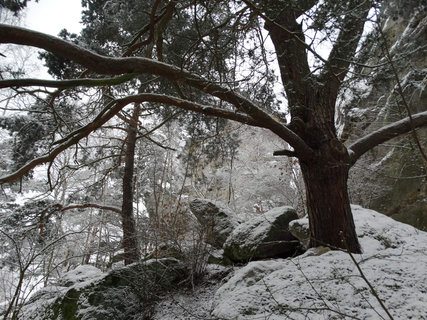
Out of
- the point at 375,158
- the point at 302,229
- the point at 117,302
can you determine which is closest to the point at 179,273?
the point at 117,302

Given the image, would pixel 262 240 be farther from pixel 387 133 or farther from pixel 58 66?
pixel 58 66

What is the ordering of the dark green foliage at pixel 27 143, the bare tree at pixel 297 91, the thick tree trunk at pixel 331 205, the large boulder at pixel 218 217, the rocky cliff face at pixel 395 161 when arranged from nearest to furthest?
the bare tree at pixel 297 91, the thick tree trunk at pixel 331 205, the dark green foliage at pixel 27 143, the large boulder at pixel 218 217, the rocky cliff face at pixel 395 161

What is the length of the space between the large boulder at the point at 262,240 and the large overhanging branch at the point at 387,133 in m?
1.57

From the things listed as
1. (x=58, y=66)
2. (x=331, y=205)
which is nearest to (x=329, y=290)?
(x=331, y=205)

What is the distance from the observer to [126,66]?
7.11ft

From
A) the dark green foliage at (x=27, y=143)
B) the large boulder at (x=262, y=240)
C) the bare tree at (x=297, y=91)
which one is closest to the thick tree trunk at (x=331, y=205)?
the bare tree at (x=297, y=91)

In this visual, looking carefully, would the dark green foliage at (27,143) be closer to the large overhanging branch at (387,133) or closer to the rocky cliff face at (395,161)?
the large overhanging branch at (387,133)

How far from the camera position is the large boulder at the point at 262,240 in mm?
4242

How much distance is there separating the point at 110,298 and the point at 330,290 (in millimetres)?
2663

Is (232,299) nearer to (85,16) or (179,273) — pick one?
(179,273)

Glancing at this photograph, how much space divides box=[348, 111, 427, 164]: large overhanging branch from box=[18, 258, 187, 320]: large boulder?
9.41ft

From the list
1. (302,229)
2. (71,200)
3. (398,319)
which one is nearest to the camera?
(398,319)

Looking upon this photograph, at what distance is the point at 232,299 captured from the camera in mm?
2320

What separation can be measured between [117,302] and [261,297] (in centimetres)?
209
